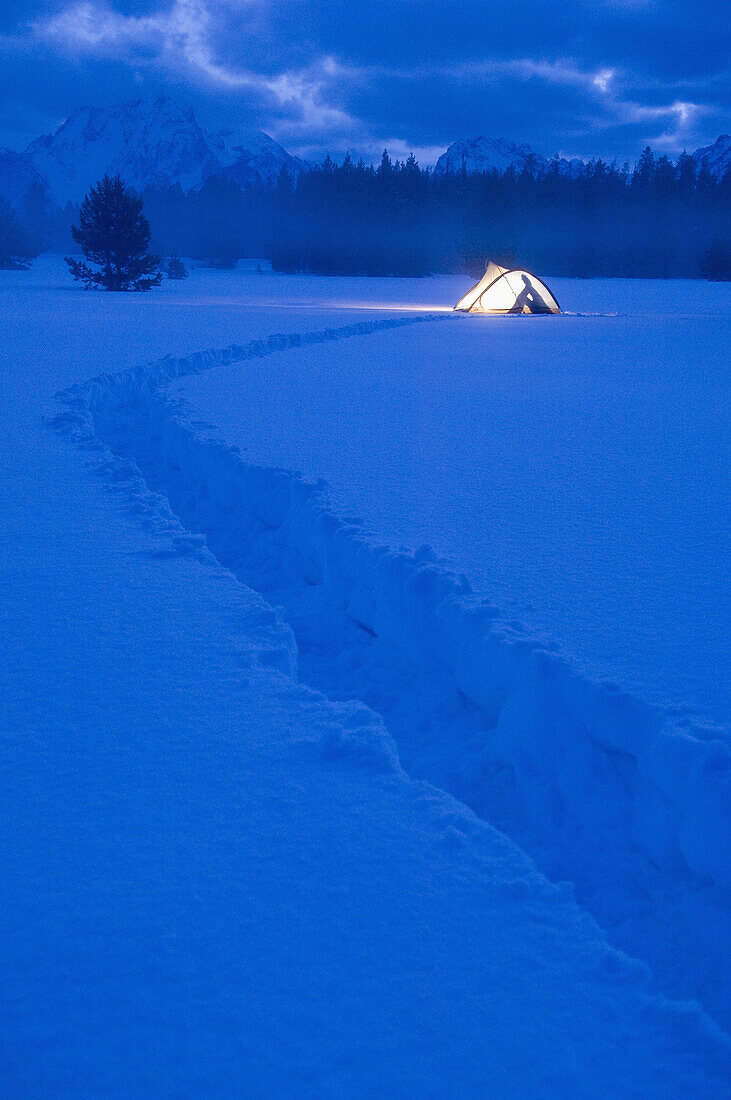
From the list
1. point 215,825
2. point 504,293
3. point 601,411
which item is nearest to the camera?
point 215,825

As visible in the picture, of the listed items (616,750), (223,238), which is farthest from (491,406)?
(223,238)

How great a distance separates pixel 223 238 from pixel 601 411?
5353cm

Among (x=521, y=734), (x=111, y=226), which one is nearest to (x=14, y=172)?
(x=111, y=226)

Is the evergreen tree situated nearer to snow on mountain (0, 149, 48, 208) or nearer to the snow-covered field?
the snow-covered field

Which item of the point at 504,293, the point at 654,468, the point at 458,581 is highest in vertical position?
the point at 504,293

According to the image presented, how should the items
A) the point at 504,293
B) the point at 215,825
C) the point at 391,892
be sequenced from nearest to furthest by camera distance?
the point at 391,892, the point at 215,825, the point at 504,293

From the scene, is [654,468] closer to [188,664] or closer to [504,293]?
[188,664]

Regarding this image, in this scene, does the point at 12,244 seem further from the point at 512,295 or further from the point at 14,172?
the point at 14,172

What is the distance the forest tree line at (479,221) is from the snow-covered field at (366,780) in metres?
45.3

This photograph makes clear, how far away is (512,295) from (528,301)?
1.37 ft

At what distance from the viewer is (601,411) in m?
7.05

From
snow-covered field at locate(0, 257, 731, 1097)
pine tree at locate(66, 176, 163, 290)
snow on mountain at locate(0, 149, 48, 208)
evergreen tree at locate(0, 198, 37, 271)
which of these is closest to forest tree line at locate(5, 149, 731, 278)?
evergreen tree at locate(0, 198, 37, 271)

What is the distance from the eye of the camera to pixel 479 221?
54.5 m

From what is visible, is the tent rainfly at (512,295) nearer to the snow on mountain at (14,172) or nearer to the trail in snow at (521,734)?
the trail in snow at (521,734)
